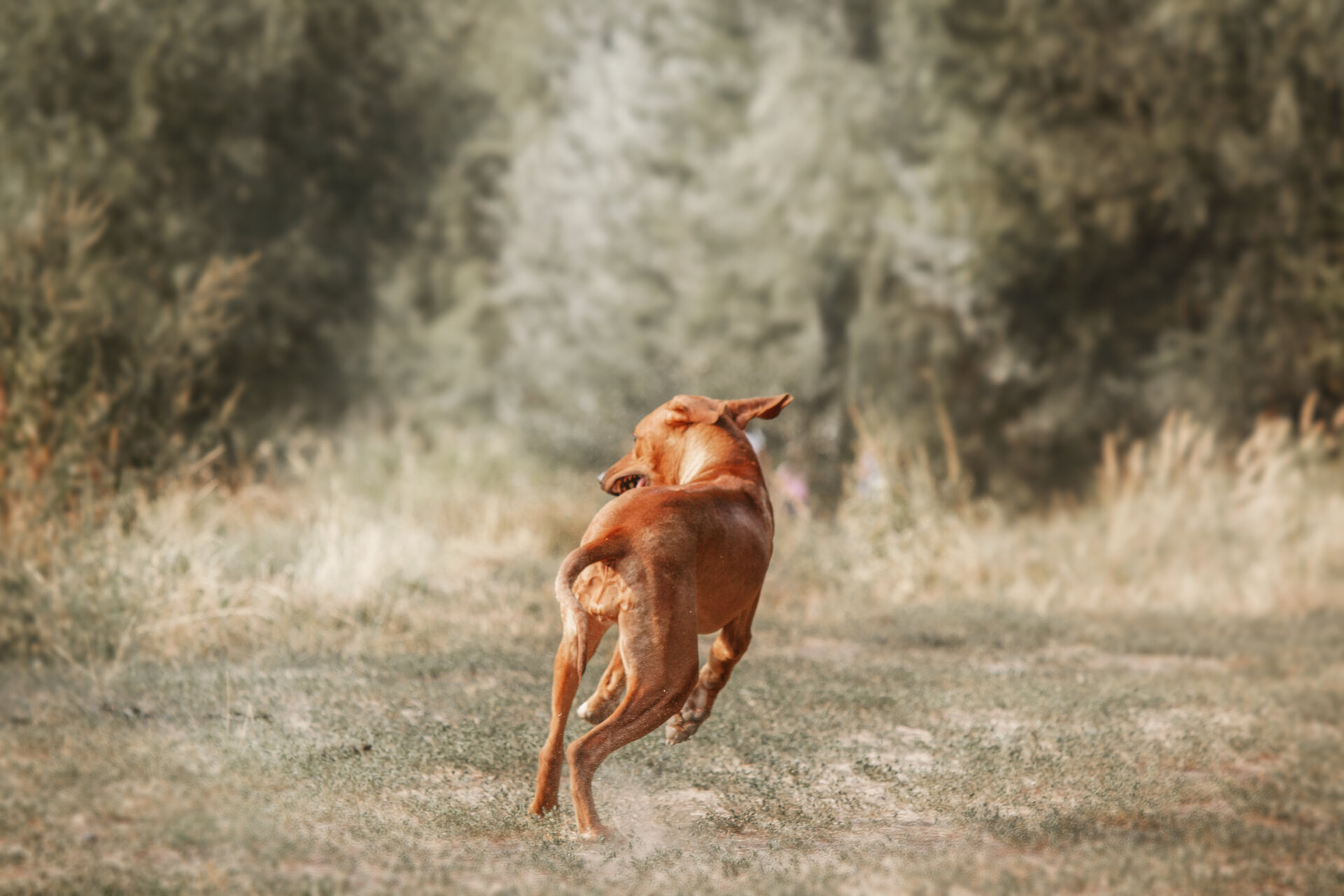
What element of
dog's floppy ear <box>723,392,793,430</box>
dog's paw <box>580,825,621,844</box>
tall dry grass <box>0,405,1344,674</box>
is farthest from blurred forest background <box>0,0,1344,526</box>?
dog's paw <box>580,825,621,844</box>

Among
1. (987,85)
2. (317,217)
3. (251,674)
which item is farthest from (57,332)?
(987,85)

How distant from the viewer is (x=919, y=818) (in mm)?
3443

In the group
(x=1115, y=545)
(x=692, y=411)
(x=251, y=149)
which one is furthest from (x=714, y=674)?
(x=251, y=149)

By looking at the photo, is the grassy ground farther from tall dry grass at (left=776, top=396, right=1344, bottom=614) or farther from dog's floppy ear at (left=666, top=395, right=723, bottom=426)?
dog's floppy ear at (left=666, top=395, right=723, bottom=426)

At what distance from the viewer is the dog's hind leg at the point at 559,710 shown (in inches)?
111

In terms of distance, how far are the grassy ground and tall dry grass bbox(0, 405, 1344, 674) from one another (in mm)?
29

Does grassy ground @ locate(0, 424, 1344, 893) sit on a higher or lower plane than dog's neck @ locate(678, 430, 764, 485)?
lower

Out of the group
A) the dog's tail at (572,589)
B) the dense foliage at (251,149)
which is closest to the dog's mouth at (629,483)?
the dog's tail at (572,589)

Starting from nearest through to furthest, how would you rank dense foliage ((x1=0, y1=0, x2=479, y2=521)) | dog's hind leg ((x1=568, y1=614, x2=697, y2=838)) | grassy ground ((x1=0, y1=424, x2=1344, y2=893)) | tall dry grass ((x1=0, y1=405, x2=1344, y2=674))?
dog's hind leg ((x1=568, y1=614, x2=697, y2=838)), grassy ground ((x1=0, y1=424, x2=1344, y2=893)), tall dry grass ((x1=0, y1=405, x2=1344, y2=674)), dense foliage ((x1=0, y1=0, x2=479, y2=521))

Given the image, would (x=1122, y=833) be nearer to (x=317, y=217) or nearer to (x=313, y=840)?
(x=313, y=840)

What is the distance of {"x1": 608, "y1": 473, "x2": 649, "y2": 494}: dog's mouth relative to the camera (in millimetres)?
3232

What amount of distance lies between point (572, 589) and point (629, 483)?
486 millimetres

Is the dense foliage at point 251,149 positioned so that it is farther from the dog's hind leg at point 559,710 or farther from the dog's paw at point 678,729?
the dog's hind leg at point 559,710

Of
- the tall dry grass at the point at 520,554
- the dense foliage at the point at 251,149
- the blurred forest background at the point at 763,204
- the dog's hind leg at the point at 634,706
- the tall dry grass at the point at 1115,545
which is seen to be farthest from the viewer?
the blurred forest background at the point at 763,204
